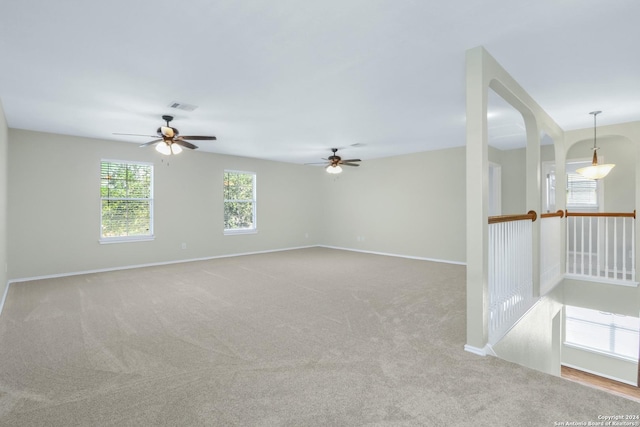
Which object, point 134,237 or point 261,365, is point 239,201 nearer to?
point 134,237

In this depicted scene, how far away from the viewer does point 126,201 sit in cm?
602

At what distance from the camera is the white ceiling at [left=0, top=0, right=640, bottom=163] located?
6.90 ft

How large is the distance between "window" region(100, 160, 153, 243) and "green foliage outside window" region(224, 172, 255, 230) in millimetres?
1707

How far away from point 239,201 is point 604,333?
7850 mm

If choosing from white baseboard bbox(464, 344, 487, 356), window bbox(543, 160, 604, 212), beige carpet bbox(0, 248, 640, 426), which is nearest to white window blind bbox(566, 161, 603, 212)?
window bbox(543, 160, 604, 212)

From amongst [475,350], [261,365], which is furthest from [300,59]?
[475,350]

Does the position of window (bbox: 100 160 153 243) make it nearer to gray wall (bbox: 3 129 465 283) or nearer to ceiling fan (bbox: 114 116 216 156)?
gray wall (bbox: 3 129 465 283)

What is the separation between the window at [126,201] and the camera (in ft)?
19.1

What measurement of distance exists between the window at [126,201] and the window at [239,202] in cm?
171

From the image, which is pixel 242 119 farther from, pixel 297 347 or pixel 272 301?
pixel 297 347

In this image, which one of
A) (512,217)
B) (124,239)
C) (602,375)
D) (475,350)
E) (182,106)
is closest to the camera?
(475,350)

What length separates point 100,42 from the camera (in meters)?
2.45

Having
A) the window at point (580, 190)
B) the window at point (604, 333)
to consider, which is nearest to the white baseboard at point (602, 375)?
the window at point (604, 333)

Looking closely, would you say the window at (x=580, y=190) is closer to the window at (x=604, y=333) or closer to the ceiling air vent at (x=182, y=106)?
the window at (x=604, y=333)
